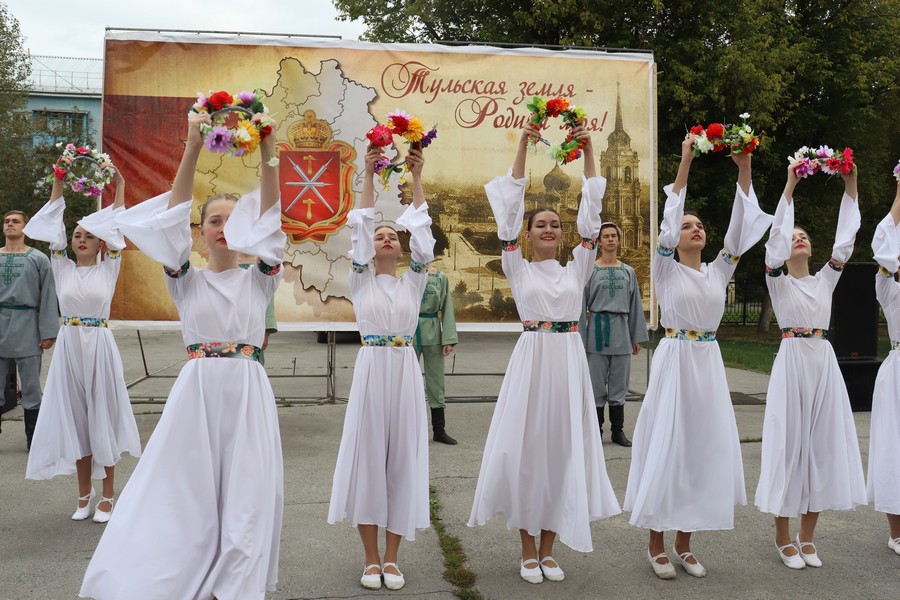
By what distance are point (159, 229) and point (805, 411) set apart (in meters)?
4.37

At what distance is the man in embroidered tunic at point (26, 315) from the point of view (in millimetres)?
8562

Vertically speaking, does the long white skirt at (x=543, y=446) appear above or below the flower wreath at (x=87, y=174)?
below

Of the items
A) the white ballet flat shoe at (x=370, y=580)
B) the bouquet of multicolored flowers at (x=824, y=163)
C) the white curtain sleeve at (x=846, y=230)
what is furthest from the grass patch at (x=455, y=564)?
the bouquet of multicolored flowers at (x=824, y=163)

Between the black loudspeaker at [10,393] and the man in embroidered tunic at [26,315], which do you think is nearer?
the man in embroidered tunic at [26,315]

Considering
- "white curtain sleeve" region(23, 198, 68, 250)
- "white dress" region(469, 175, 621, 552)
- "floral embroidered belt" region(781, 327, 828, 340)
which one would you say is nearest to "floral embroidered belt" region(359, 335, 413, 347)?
"white dress" region(469, 175, 621, 552)

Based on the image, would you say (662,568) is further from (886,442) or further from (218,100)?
(218,100)

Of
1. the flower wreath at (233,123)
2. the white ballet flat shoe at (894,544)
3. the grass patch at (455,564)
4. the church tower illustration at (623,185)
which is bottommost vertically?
the grass patch at (455,564)

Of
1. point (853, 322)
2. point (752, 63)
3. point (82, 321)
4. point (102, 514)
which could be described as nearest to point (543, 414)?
point (102, 514)

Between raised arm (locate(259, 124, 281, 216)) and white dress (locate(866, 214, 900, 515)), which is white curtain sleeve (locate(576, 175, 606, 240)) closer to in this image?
raised arm (locate(259, 124, 281, 216))

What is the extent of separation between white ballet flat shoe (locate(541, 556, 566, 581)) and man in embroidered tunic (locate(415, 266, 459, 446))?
4023 millimetres

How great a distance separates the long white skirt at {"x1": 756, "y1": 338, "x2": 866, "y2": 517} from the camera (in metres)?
5.49

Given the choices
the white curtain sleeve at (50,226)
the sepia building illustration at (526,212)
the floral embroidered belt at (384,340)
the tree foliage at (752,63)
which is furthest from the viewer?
the tree foliage at (752,63)

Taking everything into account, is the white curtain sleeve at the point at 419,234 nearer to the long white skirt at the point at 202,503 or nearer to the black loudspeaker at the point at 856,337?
the long white skirt at the point at 202,503

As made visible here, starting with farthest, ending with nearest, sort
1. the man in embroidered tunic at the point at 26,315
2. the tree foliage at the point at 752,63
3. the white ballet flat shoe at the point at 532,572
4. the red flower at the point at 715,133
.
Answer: the tree foliage at the point at 752,63, the man in embroidered tunic at the point at 26,315, the red flower at the point at 715,133, the white ballet flat shoe at the point at 532,572
